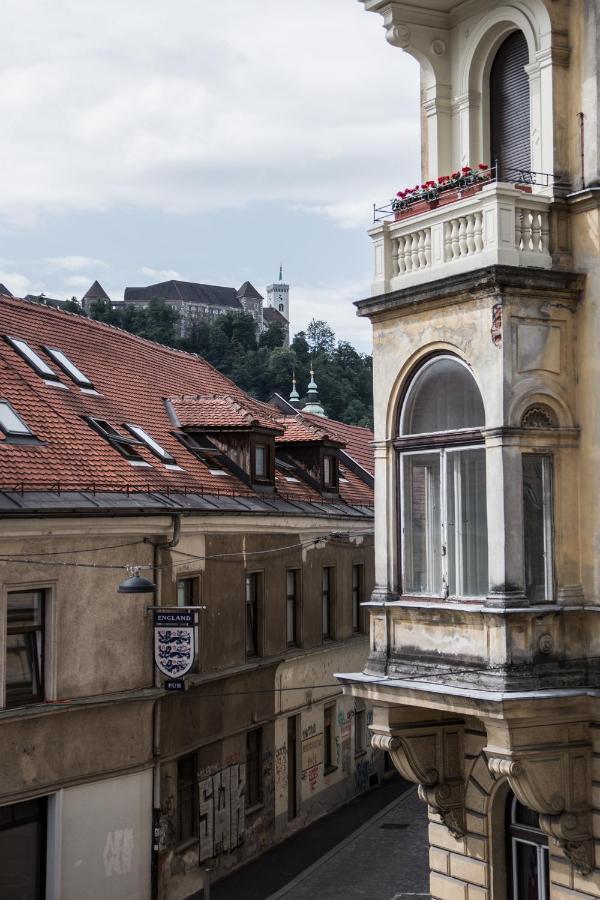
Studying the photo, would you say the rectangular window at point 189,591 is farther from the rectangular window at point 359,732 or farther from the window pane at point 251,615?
the rectangular window at point 359,732

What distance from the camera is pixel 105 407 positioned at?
25562mm

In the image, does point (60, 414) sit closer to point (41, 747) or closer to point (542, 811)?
point (41, 747)

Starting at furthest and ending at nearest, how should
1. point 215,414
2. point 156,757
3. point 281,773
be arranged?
point 215,414, point 281,773, point 156,757

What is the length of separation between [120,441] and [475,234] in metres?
11.9

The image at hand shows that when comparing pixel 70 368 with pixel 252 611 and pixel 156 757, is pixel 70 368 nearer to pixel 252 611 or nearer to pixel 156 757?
pixel 252 611

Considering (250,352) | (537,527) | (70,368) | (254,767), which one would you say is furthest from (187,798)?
(250,352)

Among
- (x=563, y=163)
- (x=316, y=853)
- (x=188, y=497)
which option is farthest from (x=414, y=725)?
(x=316, y=853)

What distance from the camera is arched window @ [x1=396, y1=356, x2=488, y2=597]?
44.6 ft

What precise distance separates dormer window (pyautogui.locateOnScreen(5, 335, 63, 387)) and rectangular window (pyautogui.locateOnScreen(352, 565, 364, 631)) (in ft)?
36.3

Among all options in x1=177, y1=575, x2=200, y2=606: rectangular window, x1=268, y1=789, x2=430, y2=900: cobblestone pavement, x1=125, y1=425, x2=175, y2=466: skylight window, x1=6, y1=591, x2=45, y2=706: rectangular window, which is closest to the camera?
x1=6, y1=591, x2=45, y2=706: rectangular window

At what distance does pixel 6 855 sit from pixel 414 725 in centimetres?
793

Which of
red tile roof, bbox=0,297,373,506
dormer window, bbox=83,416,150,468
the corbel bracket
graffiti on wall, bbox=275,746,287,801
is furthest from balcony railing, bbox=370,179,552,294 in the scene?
graffiti on wall, bbox=275,746,287,801

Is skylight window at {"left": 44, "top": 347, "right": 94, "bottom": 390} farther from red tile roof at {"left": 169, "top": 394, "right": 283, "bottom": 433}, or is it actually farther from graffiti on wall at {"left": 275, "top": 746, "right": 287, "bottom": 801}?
graffiti on wall at {"left": 275, "top": 746, "right": 287, "bottom": 801}

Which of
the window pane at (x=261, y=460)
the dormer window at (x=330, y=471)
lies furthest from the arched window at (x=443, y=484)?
the dormer window at (x=330, y=471)
